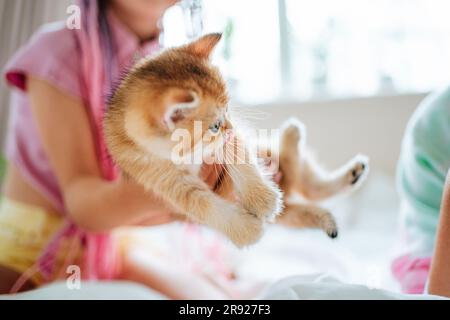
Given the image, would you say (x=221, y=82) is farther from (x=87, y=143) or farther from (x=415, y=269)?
(x=415, y=269)

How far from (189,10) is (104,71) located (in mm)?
165

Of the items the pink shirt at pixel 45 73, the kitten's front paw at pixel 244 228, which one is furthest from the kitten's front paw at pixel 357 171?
the pink shirt at pixel 45 73

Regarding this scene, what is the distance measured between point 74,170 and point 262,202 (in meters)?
0.34

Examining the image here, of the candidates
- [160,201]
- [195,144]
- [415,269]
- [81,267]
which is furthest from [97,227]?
[415,269]

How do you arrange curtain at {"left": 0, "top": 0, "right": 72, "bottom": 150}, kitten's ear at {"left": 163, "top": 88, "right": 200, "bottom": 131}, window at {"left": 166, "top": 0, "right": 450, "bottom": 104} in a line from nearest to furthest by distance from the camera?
kitten's ear at {"left": 163, "top": 88, "right": 200, "bottom": 131}, window at {"left": 166, "top": 0, "right": 450, "bottom": 104}, curtain at {"left": 0, "top": 0, "right": 72, "bottom": 150}

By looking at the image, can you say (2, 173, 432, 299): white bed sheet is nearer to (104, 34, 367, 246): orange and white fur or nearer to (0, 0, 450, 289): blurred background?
(0, 0, 450, 289): blurred background

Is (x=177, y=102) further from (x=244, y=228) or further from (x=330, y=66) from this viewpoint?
(x=330, y=66)

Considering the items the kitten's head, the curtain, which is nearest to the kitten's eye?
the kitten's head

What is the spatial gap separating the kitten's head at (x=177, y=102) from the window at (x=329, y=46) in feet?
0.19

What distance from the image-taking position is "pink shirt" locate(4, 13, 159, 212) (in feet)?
1.78

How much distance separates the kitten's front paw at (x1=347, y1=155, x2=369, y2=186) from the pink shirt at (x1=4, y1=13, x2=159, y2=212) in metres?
0.31

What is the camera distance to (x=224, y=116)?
31cm

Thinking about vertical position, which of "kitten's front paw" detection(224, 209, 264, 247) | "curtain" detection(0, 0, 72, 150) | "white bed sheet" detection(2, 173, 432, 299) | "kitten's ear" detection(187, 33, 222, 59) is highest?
"curtain" detection(0, 0, 72, 150)

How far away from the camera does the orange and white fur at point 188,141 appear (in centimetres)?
29
